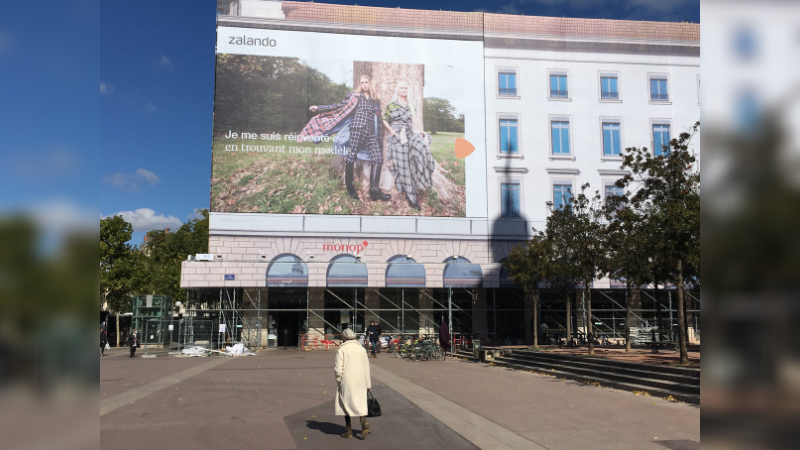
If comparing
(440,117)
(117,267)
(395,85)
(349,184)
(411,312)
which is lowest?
(411,312)

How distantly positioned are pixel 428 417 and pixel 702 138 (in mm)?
9426

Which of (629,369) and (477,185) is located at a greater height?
(477,185)

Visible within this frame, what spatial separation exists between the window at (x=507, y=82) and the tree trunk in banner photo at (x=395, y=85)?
572cm

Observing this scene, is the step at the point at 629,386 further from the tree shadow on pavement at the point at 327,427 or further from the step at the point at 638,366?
the tree shadow on pavement at the point at 327,427

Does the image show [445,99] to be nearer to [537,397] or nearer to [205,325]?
[205,325]

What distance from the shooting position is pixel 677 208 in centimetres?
1509

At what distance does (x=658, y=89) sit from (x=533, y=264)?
20975 mm

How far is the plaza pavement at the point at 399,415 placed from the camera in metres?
7.96

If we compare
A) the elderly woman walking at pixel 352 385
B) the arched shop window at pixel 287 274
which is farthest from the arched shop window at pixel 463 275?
the elderly woman walking at pixel 352 385

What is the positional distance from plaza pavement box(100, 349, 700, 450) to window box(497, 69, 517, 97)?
2746cm

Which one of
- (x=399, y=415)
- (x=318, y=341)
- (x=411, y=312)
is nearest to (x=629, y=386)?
(x=399, y=415)

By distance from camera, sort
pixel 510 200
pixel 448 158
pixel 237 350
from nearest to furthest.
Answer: pixel 237 350 < pixel 448 158 < pixel 510 200

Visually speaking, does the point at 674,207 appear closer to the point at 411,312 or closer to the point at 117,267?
the point at 411,312

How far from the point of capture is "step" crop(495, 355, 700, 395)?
12.7 metres
